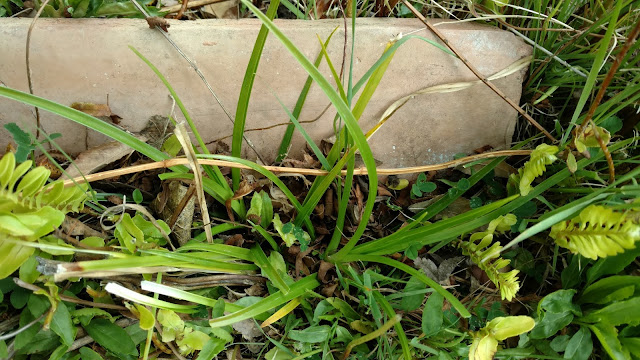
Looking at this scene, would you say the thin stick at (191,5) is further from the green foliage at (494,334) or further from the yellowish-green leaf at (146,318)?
the green foliage at (494,334)

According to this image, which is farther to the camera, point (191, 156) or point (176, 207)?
point (176, 207)

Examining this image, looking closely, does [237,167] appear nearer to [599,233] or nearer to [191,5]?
[191,5]

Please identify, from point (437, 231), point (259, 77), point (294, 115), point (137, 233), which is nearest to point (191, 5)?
point (259, 77)

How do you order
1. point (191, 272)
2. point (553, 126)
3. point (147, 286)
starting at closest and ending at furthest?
point (147, 286) → point (191, 272) → point (553, 126)

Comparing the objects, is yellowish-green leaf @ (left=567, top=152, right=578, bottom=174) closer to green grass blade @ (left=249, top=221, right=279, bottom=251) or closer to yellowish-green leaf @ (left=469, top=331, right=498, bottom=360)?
yellowish-green leaf @ (left=469, top=331, right=498, bottom=360)

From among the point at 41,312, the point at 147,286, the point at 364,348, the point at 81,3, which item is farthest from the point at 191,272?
the point at 81,3

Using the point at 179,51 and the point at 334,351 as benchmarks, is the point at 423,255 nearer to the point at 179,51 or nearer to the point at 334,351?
the point at 334,351
